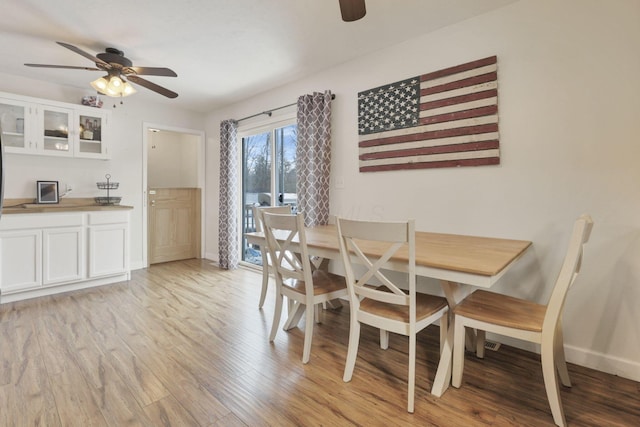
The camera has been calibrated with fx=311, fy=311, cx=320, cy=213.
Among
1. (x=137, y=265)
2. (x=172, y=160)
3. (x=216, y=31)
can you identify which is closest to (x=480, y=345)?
(x=216, y=31)

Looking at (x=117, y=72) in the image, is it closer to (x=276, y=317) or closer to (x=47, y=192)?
(x=47, y=192)

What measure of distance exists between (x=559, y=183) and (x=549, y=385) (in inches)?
50.2

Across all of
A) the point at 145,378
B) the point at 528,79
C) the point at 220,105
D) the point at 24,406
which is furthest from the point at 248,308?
the point at 220,105

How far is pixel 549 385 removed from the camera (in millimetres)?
1482

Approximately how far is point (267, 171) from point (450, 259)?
3168 mm

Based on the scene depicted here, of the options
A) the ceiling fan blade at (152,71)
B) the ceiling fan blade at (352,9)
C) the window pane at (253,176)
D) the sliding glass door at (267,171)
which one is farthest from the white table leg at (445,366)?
the window pane at (253,176)

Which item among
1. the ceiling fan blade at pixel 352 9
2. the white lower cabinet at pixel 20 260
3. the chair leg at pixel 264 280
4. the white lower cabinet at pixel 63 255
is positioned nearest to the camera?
the ceiling fan blade at pixel 352 9

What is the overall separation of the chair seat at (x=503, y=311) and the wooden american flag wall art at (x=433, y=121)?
104cm

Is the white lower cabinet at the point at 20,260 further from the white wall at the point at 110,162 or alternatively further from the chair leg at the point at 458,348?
the chair leg at the point at 458,348

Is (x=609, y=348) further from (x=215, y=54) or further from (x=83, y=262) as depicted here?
(x=83, y=262)

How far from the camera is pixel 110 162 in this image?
4.30 meters

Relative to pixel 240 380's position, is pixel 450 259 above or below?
above

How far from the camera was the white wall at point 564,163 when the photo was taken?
6.12 ft

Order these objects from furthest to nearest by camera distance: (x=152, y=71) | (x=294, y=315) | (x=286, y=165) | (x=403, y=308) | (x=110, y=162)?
1. (x=110, y=162)
2. (x=286, y=165)
3. (x=152, y=71)
4. (x=294, y=315)
5. (x=403, y=308)
